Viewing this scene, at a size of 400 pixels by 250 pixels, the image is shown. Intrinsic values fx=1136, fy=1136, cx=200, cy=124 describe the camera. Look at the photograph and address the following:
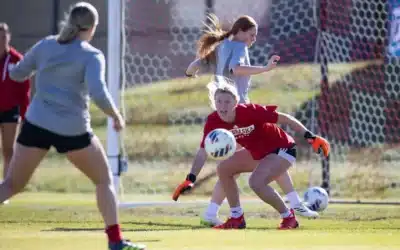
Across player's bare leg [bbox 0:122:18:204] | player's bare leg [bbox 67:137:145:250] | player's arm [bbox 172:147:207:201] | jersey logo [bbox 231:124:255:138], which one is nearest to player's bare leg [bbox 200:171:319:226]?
jersey logo [bbox 231:124:255:138]

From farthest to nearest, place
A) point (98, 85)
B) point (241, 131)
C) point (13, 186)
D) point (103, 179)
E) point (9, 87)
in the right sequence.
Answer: point (9, 87), point (241, 131), point (13, 186), point (103, 179), point (98, 85)

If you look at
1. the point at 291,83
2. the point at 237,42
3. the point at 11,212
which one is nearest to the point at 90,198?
the point at 11,212

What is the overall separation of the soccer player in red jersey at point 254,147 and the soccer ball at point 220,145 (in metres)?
0.18

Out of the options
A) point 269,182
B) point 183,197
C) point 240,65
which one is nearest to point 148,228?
point 269,182

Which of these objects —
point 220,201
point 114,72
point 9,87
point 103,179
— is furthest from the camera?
point 9,87

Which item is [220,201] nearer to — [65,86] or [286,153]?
[286,153]

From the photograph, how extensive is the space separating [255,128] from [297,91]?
436 inches

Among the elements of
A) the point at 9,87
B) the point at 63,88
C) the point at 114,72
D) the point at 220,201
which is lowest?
the point at 220,201

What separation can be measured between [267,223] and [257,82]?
11522mm

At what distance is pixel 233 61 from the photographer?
1081 cm

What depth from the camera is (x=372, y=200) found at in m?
15.2

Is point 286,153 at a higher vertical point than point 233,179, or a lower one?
higher

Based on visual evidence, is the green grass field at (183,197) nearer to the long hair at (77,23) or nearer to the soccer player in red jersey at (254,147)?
the soccer player in red jersey at (254,147)

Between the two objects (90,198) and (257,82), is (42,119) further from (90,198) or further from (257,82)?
(257,82)
